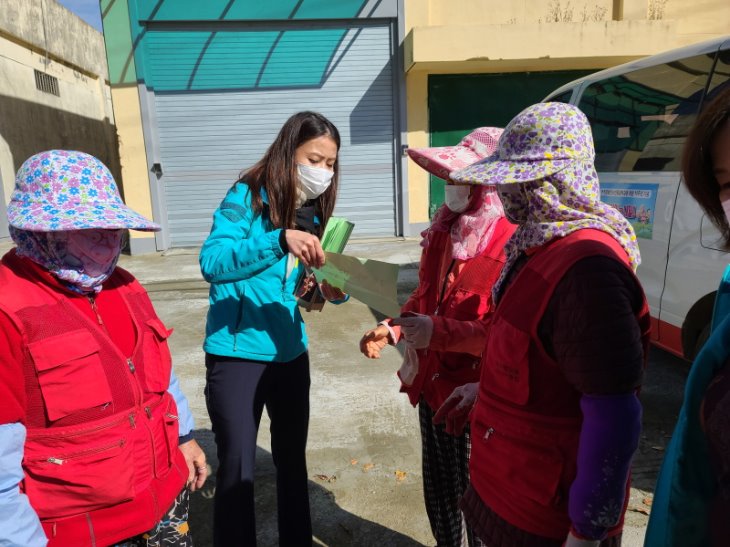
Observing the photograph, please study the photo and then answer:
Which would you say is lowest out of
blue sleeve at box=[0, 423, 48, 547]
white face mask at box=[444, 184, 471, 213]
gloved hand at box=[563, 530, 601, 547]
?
gloved hand at box=[563, 530, 601, 547]

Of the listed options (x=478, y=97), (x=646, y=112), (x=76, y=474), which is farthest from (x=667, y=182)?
(x=478, y=97)

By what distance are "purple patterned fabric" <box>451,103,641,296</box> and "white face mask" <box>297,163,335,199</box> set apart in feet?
3.43

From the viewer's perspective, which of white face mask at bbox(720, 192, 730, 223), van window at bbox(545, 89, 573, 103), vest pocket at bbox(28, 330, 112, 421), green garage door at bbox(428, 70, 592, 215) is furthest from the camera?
green garage door at bbox(428, 70, 592, 215)

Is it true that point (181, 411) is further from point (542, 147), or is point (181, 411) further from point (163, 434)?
point (542, 147)

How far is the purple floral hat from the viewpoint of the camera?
1.47 meters

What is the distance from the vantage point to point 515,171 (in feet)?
4.60

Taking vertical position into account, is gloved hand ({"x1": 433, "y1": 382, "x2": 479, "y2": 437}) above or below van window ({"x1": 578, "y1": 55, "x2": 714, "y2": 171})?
below

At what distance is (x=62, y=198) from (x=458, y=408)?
138cm

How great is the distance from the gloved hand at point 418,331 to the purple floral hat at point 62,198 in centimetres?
96

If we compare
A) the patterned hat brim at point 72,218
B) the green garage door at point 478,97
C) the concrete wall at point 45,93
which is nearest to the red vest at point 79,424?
the patterned hat brim at point 72,218

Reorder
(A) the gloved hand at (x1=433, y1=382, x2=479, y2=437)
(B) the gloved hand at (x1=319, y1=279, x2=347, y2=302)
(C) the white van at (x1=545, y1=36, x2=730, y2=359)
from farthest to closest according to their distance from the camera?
(C) the white van at (x1=545, y1=36, x2=730, y2=359) → (B) the gloved hand at (x1=319, y1=279, x2=347, y2=302) → (A) the gloved hand at (x1=433, y1=382, x2=479, y2=437)

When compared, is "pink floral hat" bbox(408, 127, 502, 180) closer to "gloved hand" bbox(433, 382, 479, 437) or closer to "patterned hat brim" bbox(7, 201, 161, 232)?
"gloved hand" bbox(433, 382, 479, 437)

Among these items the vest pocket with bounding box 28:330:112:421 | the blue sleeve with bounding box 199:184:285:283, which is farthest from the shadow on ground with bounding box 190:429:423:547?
the vest pocket with bounding box 28:330:112:421

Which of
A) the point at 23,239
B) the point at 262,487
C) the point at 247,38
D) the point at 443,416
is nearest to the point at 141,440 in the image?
the point at 23,239
